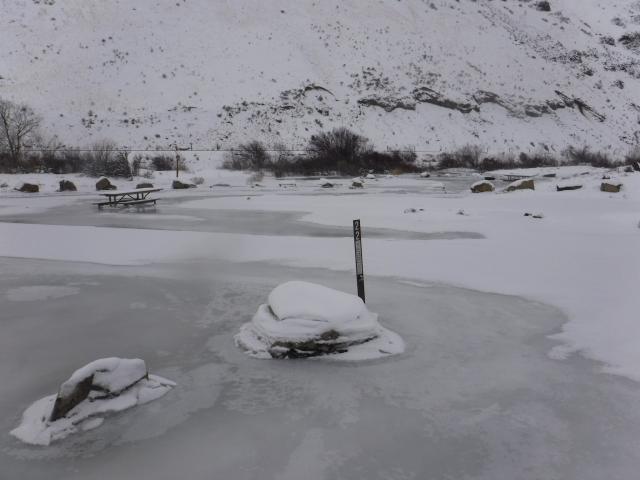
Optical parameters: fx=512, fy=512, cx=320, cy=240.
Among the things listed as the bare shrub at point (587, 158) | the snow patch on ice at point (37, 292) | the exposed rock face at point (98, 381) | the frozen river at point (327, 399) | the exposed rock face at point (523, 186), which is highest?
the bare shrub at point (587, 158)

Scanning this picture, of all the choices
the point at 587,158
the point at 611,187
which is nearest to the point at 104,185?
the point at 611,187

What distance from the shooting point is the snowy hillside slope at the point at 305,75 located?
4016cm

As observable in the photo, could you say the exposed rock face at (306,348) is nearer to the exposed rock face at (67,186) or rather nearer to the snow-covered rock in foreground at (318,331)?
the snow-covered rock in foreground at (318,331)

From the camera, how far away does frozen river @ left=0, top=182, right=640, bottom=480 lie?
3.24m

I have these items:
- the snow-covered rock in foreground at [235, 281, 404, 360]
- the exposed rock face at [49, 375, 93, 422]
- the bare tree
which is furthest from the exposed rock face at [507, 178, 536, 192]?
the bare tree

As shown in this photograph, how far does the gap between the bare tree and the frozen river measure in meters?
26.8

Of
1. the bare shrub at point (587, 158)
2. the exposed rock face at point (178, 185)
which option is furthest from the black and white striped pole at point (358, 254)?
the bare shrub at point (587, 158)

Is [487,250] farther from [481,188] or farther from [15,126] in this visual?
[15,126]

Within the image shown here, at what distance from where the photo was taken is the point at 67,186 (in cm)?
2539

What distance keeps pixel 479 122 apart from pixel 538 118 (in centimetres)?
762

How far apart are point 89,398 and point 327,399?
6.07 feet

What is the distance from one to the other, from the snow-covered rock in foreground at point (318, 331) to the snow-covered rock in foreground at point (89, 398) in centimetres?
108

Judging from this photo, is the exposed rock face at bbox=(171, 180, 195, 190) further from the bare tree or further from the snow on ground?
the snow on ground

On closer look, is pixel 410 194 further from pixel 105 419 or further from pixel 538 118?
pixel 538 118
